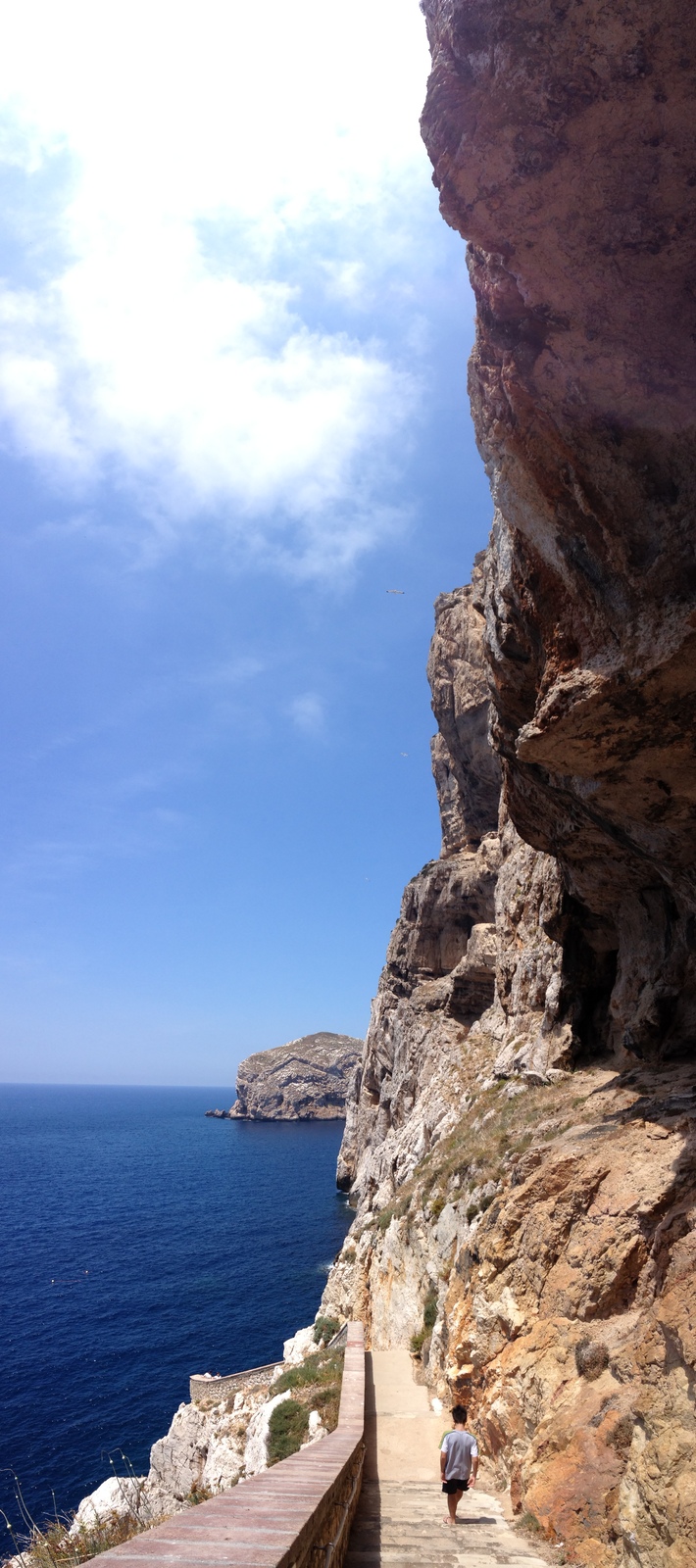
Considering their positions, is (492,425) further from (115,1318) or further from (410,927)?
(115,1318)

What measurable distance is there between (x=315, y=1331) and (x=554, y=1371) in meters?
18.5

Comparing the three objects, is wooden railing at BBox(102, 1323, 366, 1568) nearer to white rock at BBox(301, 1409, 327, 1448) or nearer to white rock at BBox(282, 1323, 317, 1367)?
white rock at BBox(301, 1409, 327, 1448)

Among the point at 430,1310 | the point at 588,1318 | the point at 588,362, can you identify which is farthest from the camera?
the point at 430,1310

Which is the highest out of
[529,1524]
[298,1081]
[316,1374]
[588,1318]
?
[588,1318]

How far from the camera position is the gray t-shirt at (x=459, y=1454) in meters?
8.30

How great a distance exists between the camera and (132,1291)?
4841cm

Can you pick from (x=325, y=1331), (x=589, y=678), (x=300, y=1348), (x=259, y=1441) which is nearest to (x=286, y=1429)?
(x=259, y=1441)

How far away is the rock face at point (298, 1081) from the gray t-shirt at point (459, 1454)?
151m

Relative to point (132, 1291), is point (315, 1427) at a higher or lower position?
higher

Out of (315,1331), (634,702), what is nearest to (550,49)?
→ (634,702)

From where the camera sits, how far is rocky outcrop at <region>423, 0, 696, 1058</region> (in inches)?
310

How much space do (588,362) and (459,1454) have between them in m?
13.4

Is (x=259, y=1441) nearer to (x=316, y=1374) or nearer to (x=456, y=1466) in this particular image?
(x=316, y=1374)

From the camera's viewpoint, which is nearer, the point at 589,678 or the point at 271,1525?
the point at 271,1525
